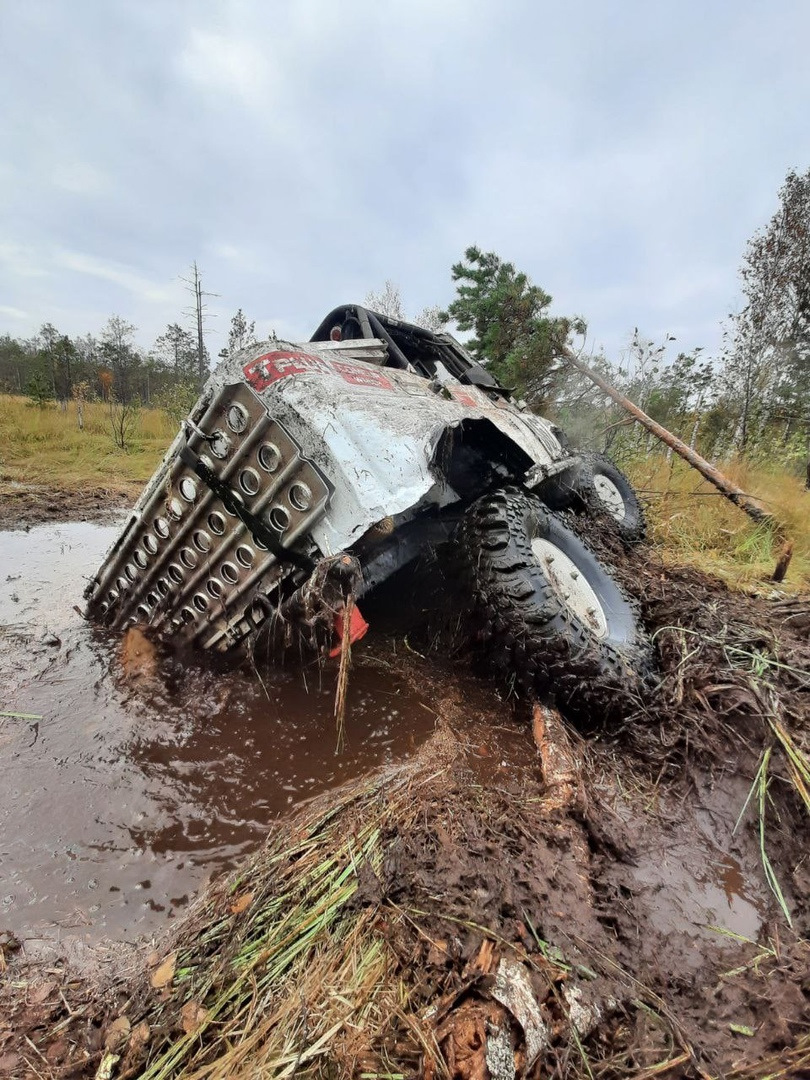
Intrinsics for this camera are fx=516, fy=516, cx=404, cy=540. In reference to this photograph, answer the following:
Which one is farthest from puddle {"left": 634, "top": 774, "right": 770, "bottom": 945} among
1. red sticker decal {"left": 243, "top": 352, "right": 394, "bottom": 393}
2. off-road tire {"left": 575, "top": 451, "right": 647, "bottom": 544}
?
off-road tire {"left": 575, "top": 451, "right": 647, "bottom": 544}

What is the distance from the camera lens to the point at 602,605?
2795 mm

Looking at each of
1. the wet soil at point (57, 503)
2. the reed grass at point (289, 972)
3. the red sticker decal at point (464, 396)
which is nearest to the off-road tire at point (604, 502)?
the red sticker decal at point (464, 396)

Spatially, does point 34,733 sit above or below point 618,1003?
below

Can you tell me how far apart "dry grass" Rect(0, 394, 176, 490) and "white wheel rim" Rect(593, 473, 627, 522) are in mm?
7443

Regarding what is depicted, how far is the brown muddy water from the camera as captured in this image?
154 centimetres

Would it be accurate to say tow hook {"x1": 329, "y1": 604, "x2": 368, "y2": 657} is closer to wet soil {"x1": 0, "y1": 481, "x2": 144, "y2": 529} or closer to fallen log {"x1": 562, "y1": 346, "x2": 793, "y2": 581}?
fallen log {"x1": 562, "y1": 346, "x2": 793, "y2": 581}

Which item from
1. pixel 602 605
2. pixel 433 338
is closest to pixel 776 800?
pixel 602 605

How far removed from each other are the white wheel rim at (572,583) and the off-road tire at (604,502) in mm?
1699

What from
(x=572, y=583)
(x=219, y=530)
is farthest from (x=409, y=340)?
(x=219, y=530)

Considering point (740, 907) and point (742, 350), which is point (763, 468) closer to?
point (742, 350)

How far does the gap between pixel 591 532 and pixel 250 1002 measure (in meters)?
3.58

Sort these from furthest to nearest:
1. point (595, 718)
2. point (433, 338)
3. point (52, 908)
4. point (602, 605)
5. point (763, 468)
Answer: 1. point (763, 468)
2. point (433, 338)
3. point (602, 605)
4. point (595, 718)
5. point (52, 908)

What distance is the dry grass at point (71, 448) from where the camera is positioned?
8.59m

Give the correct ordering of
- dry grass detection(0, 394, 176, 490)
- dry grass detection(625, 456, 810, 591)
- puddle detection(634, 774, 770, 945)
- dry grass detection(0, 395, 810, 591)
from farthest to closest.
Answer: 1. dry grass detection(0, 394, 176, 490)
2. dry grass detection(0, 395, 810, 591)
3. dry grass detection(625, 456, 810, 591)
4. puddle detection(634, 774, 770, 945)
